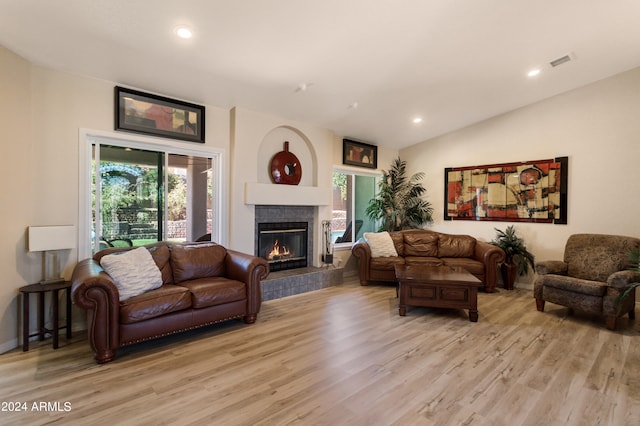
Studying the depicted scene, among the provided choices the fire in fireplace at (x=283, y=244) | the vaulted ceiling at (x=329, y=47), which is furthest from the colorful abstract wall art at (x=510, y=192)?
the fire in fireplace at (x=283, y=244)

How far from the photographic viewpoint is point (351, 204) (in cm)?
614

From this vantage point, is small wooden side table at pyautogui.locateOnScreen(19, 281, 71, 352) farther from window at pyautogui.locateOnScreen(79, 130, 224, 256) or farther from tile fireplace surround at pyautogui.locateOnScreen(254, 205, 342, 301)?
tile fireplace surround at pyautogui.locateOnScreen(254, 205, 342, 301)

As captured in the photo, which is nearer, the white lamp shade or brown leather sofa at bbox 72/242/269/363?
brown leather sofa at bbox 72/242/269/363

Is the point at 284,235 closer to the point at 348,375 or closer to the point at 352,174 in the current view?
the point at 352,174

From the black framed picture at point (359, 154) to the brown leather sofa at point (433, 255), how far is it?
5.05 feet

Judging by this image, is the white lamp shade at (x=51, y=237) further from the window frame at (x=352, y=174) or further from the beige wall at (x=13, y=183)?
the window frame at (x=352, y=174)

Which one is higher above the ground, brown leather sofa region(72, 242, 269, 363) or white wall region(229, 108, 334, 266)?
white wall region(229, 108, 334, 266)

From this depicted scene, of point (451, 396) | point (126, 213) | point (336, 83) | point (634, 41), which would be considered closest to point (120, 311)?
point (126, 213)

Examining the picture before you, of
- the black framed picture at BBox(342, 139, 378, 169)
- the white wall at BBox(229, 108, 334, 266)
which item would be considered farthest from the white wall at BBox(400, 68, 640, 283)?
the white wall at BBox(229, 108, 334, 266)

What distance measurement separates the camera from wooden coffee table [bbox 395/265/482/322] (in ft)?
11.4

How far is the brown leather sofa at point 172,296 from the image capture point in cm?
244

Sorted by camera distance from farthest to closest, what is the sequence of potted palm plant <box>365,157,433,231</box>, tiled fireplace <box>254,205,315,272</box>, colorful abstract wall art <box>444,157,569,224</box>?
potted palm plant <box>365,157,433,231</box> < colorful abstract wall art <box>444,157,569,224</box> < tiled fireplace <box>254,205,315,272</box>

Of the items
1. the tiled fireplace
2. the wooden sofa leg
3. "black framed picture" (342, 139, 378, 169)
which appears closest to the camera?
the wooden sofa leg

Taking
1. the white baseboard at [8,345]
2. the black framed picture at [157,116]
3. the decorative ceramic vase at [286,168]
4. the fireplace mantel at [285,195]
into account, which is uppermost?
the black framed picture at [157,116]
